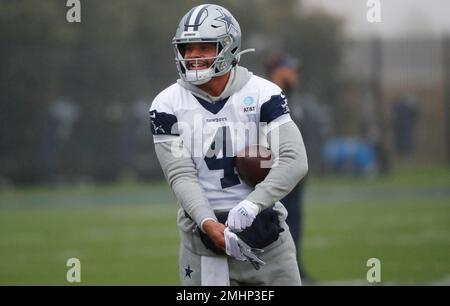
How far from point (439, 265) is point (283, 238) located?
200 inches

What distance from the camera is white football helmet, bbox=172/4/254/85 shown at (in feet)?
16.4

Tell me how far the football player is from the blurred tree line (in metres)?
14.3

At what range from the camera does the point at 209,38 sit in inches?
197

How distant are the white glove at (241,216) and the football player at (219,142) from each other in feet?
0.43

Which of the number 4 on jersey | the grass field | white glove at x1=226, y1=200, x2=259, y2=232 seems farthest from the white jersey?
the grass field

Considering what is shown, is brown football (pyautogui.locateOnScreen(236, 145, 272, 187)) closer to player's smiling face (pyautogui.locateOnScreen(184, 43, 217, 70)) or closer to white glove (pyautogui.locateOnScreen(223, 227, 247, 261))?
white glove (pyautogui.locateOnScreen(223, 227, 247, 261))

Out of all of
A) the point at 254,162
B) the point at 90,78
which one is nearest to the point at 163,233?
the point at 90,78

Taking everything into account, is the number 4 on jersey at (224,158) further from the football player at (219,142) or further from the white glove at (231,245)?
the white glove at (231,245)

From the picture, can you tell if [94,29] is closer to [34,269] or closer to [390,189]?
[390,189]

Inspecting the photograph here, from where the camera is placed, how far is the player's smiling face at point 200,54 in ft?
16.5

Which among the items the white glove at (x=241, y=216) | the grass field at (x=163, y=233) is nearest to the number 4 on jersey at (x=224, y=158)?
the white glove at (x=241, y=216)

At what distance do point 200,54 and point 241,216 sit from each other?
2.78ft
